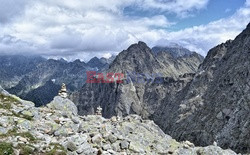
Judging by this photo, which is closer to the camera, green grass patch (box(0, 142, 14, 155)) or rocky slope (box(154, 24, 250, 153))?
green grass patch (box(0, 142, 14, 155))

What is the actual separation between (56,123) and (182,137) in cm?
16173

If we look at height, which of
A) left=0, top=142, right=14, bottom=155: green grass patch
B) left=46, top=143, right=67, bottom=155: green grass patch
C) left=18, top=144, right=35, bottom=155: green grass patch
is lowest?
left=46, top=143, right=67, bottom=155: green grass patch

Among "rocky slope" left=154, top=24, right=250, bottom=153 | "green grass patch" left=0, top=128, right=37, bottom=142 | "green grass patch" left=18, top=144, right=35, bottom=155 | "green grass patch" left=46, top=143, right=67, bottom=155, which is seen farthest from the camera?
"rocky slope" left=154, top=24, right=250, bottom=153

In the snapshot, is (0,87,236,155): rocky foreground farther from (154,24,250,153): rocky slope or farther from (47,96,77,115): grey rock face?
(154,24,250,153): rocky slope

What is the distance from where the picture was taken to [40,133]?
2483 centimetres

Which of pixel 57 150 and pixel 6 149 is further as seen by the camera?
pixel 57 150

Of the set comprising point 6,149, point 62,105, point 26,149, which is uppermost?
point 62,105

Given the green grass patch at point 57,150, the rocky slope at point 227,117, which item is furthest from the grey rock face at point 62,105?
the rocky slope at point 227,117

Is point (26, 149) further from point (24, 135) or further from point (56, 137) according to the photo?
→ point (56, 137)

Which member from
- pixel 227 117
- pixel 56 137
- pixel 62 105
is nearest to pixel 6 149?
pixel 56 137

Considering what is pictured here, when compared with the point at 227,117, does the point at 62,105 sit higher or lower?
higher

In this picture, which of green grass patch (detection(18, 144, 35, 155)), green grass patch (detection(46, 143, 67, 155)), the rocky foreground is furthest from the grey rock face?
green grass patch (detection(18, 144, 35, 155))

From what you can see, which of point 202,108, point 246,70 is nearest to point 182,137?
point 202,108

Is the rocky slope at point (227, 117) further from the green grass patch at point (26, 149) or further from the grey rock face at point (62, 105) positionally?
the green grass patch at point (26, 149)
